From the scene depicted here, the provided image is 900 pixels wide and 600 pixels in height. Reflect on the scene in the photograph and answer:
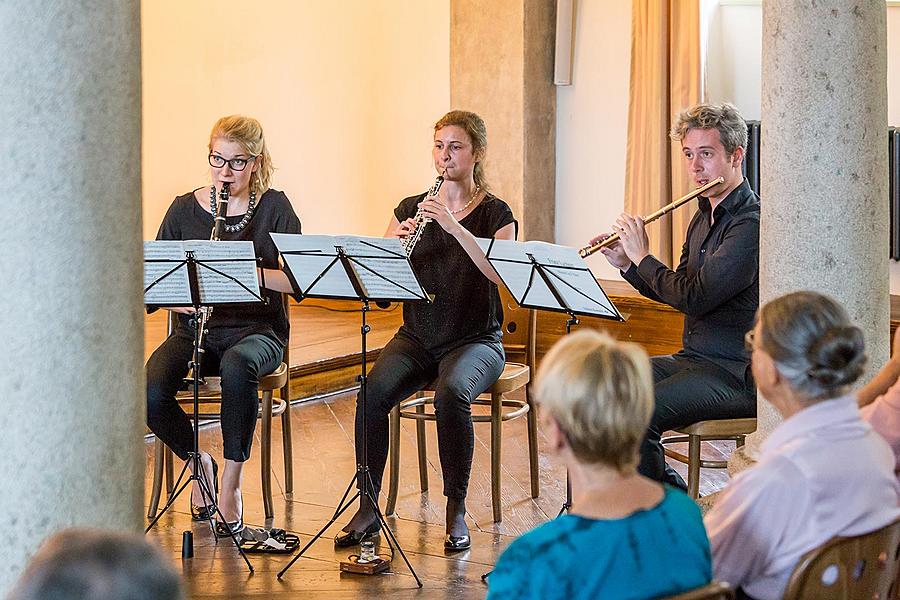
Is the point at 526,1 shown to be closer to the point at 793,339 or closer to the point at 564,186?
the point at 564,186

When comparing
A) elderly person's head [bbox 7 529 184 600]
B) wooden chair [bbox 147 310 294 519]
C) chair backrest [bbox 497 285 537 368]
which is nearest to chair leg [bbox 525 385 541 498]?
chair backrest [bbox 497 285 537 368]

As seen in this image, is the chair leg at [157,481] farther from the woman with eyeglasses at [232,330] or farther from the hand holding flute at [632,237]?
the hand holding flute at [632,237]

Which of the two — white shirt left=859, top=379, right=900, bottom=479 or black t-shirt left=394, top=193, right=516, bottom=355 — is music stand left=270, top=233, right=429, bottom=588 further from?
white shirt left=859, top=379, right=900, bottom=479

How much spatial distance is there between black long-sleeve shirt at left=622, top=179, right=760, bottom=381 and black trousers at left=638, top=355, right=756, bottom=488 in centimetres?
5

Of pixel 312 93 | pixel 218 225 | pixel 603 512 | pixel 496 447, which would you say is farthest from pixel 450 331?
pixel 312 93

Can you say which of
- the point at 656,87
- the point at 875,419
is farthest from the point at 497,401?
the point at 656,87

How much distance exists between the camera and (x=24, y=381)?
77.5 inches

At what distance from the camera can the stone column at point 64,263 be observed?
1939 mm

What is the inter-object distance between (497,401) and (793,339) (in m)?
2.03

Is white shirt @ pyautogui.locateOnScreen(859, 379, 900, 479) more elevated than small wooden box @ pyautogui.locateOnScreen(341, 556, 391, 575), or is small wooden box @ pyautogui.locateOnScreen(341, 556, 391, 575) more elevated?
white shirt @ pyautogui.locateOnScreen(859, 379, 900, 479)

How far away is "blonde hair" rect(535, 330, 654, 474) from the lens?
5.58ft

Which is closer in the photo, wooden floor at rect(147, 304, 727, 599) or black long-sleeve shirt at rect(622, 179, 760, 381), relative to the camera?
wooden floor at rect(147, 304, 727, 599)

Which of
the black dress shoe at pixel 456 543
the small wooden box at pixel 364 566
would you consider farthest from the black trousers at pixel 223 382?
the black dress shoe at pixel 456 543

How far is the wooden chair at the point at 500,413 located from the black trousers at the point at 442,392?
0.38 feet
